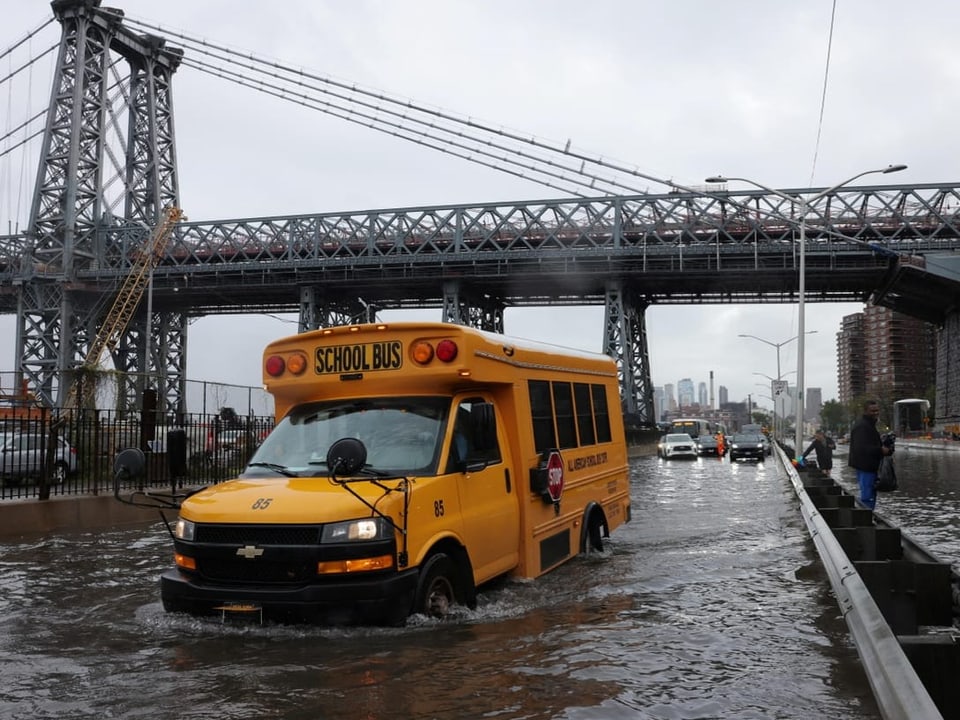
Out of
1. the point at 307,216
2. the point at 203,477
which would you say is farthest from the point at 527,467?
the point at 307,216

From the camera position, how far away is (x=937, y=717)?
3.11 metres

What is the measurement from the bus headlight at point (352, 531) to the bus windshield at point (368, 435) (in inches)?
29.9

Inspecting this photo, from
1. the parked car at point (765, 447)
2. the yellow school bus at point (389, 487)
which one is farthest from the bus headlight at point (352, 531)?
the parked car at point (765, 447)

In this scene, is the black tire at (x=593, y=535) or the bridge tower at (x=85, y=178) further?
the bridge tower at (x=85, y=178)

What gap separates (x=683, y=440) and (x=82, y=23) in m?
50.5

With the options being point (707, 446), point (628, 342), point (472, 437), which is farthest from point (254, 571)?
point (628, 342)

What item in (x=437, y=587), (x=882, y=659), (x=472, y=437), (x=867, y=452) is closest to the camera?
(x=882, y=659)

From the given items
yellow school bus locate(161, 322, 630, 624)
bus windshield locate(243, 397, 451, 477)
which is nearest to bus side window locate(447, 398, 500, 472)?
yellow school bus locate(161, 322, 630, 624)

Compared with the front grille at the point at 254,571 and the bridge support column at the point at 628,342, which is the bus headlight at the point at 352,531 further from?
the bridge support column at the point at 628,342

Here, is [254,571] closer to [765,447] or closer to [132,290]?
[765,447]

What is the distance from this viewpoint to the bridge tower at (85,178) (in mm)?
64188

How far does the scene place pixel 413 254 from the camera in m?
70.4

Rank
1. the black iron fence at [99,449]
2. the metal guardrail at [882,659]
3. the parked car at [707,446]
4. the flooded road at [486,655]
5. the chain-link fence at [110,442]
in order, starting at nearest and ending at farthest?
1. the metal guardrail at [882,659]
2. the flooded road at [486,655]
3. the black iron fence at [99,449]
4. the chain-link fence at [110,442]
5. the parked car at [707,446]

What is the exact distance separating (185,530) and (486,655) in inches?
98.6
